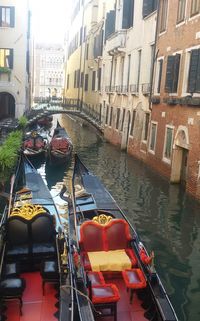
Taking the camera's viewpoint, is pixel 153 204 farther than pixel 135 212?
Yes

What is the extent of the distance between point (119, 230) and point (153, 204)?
5.37 metres

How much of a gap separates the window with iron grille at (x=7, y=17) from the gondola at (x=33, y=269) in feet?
63.1

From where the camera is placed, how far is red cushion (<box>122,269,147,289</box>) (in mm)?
5098

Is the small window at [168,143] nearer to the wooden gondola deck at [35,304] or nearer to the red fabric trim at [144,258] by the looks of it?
the red fabric trim at [144,258]

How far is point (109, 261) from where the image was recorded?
5.68 m

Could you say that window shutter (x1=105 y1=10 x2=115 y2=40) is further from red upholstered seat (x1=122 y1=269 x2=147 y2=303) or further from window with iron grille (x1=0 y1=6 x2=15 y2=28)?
red upholstered seat (x1=122 y1=269 x2=147 y2=303)

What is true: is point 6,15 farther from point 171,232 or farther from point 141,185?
point 171,232

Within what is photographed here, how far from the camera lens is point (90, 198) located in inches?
348

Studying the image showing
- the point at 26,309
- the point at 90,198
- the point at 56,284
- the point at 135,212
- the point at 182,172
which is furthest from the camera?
the point at 182,172

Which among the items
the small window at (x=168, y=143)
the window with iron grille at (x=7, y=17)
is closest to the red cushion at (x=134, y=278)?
Answer: the small window at (x=168, y=143)

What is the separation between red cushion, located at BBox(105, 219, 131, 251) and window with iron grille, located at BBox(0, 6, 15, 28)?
64.1 feet

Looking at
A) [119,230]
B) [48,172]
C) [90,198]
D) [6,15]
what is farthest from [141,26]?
[119,230]

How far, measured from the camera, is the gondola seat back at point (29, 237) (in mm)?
5762

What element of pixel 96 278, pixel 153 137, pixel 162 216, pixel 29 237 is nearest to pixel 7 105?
pixel 153 137
